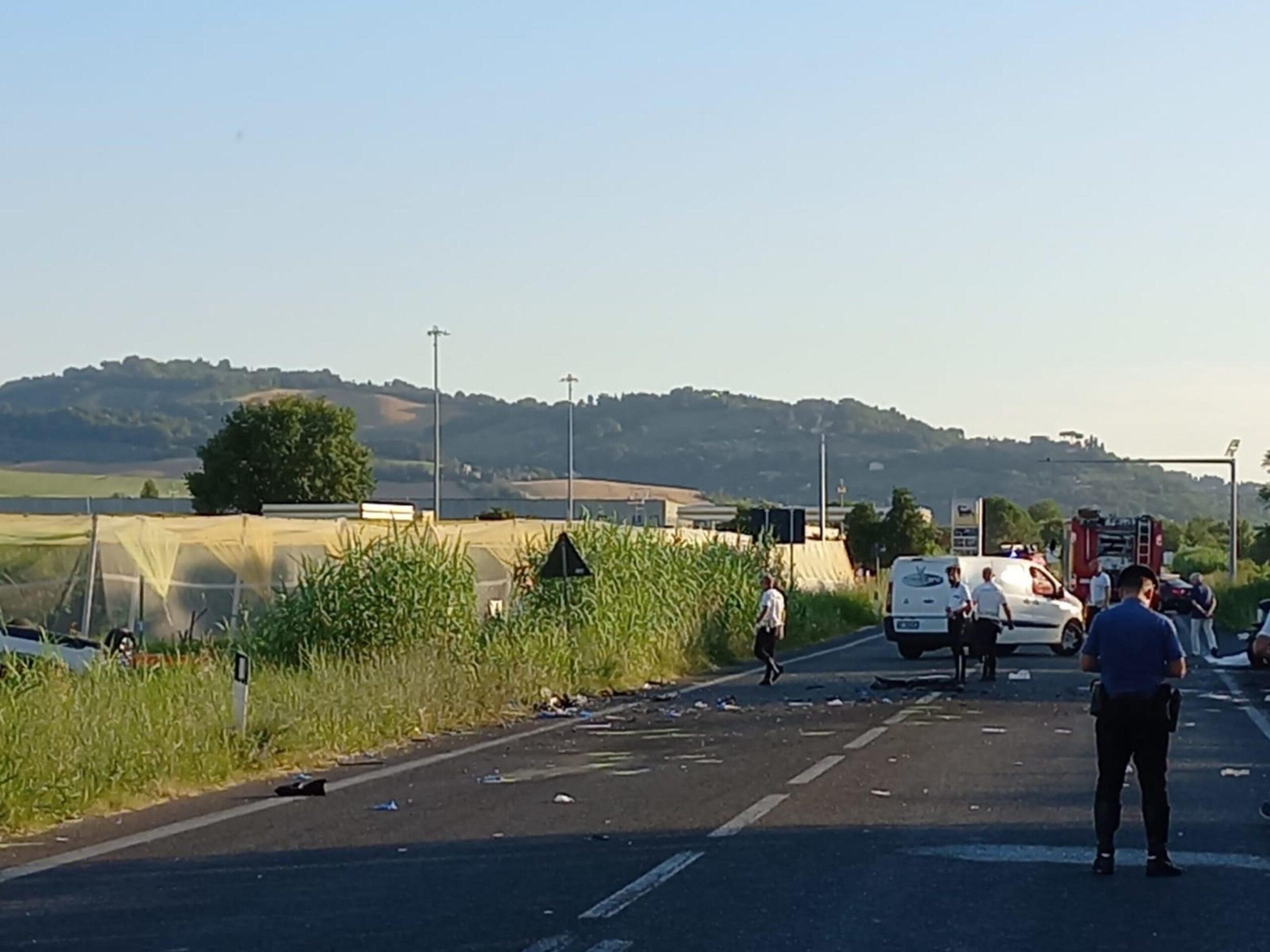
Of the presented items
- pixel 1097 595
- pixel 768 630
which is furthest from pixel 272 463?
pixel 768 630

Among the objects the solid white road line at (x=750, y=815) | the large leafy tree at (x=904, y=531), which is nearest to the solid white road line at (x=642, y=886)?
the solid white road line at (x=750, y=815)

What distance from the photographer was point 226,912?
9.67 metres

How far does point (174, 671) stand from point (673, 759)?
4825mm

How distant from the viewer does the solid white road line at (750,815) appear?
12602mm

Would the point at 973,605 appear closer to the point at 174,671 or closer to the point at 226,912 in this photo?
the point at 174,671

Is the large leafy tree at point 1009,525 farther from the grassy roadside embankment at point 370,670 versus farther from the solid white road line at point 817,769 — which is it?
the solid white road line at point 817,769

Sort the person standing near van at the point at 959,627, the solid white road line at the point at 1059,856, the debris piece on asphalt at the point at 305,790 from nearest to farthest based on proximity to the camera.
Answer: the solid white road line at the point at 1059,856
the debris piece on asphalt at the point at 305,790
the person standing near van at the point at 959,627

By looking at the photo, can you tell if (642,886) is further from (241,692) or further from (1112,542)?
(1112,542)

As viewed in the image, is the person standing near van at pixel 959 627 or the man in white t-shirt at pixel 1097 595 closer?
the person standing near van at pixel 959 627

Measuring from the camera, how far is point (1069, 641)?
3888 centimetres

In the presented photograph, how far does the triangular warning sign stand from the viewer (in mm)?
27203

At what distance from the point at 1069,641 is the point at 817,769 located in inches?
921

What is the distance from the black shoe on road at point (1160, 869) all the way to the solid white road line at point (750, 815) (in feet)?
9.09

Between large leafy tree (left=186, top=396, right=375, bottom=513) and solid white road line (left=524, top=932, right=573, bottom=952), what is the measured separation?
7229cm
